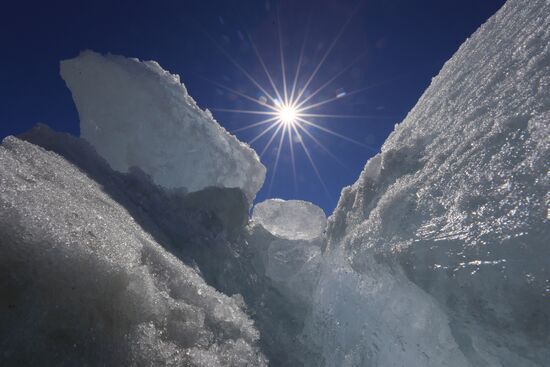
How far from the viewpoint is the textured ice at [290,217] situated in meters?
10.3

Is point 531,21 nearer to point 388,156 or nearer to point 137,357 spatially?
point 388,156

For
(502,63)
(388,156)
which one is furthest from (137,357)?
(502,63)

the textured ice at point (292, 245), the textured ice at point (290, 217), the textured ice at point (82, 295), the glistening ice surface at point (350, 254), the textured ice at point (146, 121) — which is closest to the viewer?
the textured ice at point (82, 295)

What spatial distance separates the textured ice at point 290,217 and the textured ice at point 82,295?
7310mm

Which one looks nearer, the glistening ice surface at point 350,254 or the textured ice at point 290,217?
the glistening ice surface at point 350,254

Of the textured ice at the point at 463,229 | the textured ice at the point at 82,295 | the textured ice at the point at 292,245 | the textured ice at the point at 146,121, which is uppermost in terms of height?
the textured ice at the point at 146,121

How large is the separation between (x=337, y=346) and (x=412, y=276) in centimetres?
171

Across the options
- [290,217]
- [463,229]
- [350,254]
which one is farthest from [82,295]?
[290,217]

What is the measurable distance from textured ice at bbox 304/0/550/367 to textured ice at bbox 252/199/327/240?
5.11m

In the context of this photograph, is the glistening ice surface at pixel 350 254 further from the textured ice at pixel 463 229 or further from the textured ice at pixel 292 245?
the textured ice at pixel 292 245

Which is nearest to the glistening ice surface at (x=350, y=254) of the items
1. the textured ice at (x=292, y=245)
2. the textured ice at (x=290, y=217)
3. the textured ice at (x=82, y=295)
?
the textured ice at (x=82, y=295)

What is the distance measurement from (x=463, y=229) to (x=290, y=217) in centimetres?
811

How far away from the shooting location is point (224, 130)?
10367 mm

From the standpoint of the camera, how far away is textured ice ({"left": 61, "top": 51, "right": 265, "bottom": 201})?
940 centimetres
